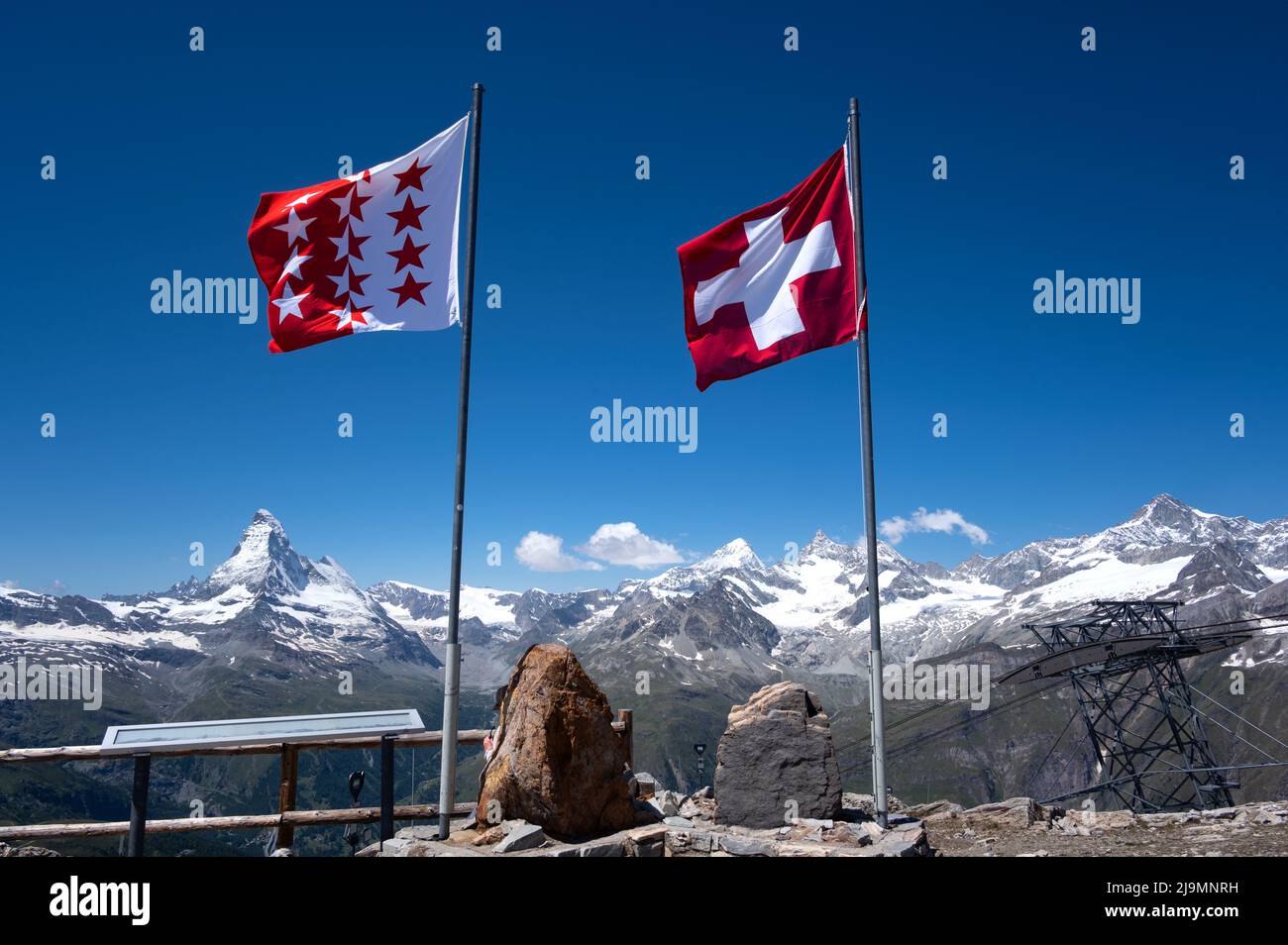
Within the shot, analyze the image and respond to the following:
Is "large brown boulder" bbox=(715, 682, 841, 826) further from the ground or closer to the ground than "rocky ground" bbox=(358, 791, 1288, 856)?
further from the ground

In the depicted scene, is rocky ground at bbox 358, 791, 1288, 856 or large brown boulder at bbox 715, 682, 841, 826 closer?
rocky ground at bbox 358, 791, 1288, 856

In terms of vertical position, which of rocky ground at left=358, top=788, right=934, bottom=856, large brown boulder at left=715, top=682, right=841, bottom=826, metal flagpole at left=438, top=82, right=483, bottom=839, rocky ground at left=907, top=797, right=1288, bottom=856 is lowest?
rocky ground at left=907, top=797, right=1288, bottom=856

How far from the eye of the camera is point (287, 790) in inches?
742

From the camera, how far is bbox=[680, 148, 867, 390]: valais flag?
1931cm

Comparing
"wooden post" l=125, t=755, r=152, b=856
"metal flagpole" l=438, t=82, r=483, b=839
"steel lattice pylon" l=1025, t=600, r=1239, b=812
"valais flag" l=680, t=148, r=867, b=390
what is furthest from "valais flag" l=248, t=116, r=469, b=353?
"steel lattice pylon" l=1025, t=600, r=1239, b=812

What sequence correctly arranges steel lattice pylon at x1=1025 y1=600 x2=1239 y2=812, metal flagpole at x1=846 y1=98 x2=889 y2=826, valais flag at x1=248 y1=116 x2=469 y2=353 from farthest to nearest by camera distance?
steel lattice pylon at x1=1025 y1=600 x2=1239 y2=812, valais flag at x1=248 y1=116 x2=469 y2=353, metal flagpole at x1=846 y1=98 x2=889 y2=826

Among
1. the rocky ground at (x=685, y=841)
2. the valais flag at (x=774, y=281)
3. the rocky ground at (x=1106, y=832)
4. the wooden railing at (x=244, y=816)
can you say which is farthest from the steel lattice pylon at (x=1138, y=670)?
the wooden railing at (x=244, y=816)

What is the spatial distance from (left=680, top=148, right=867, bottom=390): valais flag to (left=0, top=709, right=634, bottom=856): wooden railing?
32.6ft

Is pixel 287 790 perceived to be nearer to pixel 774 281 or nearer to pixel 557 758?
pixel 557 758

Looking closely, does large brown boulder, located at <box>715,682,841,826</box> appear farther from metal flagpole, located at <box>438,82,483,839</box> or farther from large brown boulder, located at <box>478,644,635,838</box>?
metal flagpole, located at <box>438,82,483,839</box>

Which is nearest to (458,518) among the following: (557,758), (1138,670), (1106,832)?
(557,758)

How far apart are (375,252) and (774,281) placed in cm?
930
